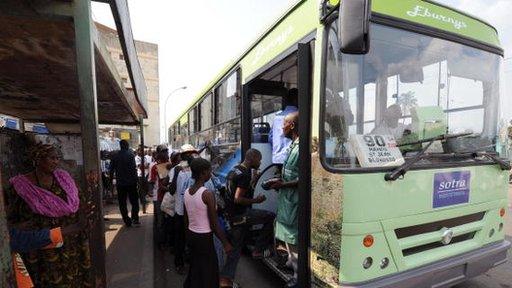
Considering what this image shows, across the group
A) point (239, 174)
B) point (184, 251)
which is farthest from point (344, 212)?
point (184, 251)

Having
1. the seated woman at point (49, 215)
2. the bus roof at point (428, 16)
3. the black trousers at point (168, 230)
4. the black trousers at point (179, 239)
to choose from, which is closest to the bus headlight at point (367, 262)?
the bus roof at point (428, 16)

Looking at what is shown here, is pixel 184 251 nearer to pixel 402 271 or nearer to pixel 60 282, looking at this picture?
pixel 60 282

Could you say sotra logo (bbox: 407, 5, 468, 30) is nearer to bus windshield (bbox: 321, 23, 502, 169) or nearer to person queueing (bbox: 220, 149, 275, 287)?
bus windshield (bbox: 321, 23, 502, 169)

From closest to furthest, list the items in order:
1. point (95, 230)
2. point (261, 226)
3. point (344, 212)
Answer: point (344, 212) < point (95, 230) < point (261, 226)

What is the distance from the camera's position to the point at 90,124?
2781 millimetres

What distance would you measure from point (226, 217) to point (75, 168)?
1.95m

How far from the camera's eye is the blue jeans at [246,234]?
12.8 feet

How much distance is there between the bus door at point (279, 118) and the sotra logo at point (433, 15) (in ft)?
3.13

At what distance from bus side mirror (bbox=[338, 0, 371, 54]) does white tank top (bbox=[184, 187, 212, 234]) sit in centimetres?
187

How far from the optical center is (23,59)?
11.5 feet

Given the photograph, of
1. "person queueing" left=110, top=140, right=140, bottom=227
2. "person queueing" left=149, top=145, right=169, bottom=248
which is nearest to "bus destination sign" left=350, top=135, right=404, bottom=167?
"person queueing" left=149, top=145, right=169, bottom=248

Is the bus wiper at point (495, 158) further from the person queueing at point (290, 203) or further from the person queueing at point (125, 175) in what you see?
Answer: the person queueing at point (125, 175)

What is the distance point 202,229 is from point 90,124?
55.2 inches

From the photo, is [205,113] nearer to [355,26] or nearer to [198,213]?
[198,213]
